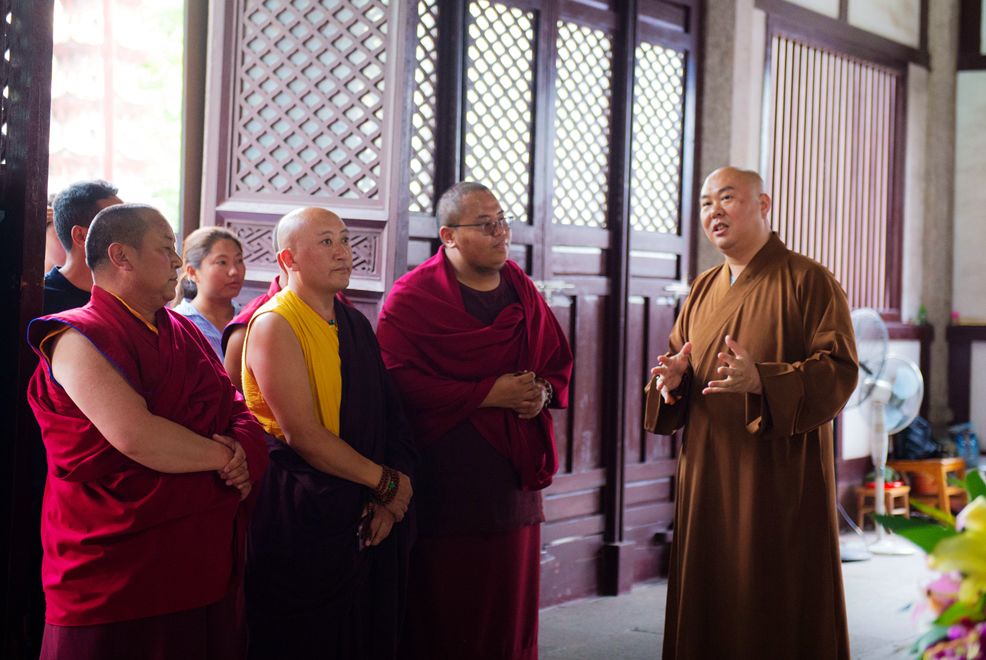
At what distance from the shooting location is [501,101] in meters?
4.50

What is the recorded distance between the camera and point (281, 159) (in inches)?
156

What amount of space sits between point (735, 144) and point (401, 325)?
2892 millimetres

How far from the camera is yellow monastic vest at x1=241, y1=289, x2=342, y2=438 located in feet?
9.08

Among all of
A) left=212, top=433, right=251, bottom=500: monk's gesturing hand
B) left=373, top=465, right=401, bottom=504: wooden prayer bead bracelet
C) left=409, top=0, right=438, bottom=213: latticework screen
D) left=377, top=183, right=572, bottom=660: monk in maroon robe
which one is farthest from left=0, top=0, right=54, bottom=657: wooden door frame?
left=409, top=0, right=438, bottom=213: latticework screen

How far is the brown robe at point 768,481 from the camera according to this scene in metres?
3.12

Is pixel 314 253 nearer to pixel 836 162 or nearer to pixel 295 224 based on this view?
pixel 295 224

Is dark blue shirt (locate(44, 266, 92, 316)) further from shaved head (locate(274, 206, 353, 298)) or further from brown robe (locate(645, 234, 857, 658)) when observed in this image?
brown robe (locate(645, 234, 857, 658))

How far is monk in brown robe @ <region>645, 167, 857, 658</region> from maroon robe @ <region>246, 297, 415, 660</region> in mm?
912

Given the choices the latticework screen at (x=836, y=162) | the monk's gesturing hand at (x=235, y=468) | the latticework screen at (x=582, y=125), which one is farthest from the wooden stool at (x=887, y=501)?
the monk's gesturing hand at (x=235, y=468)

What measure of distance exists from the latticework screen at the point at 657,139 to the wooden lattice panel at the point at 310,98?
62.7 inches

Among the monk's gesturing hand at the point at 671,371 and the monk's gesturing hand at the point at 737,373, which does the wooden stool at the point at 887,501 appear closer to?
the monk's gesturing hand at the point at 671,371

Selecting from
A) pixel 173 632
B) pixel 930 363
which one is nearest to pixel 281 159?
pixel 173 632

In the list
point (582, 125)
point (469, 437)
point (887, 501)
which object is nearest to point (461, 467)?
point (469, 437)

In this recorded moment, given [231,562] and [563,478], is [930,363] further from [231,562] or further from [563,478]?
[231,562]
